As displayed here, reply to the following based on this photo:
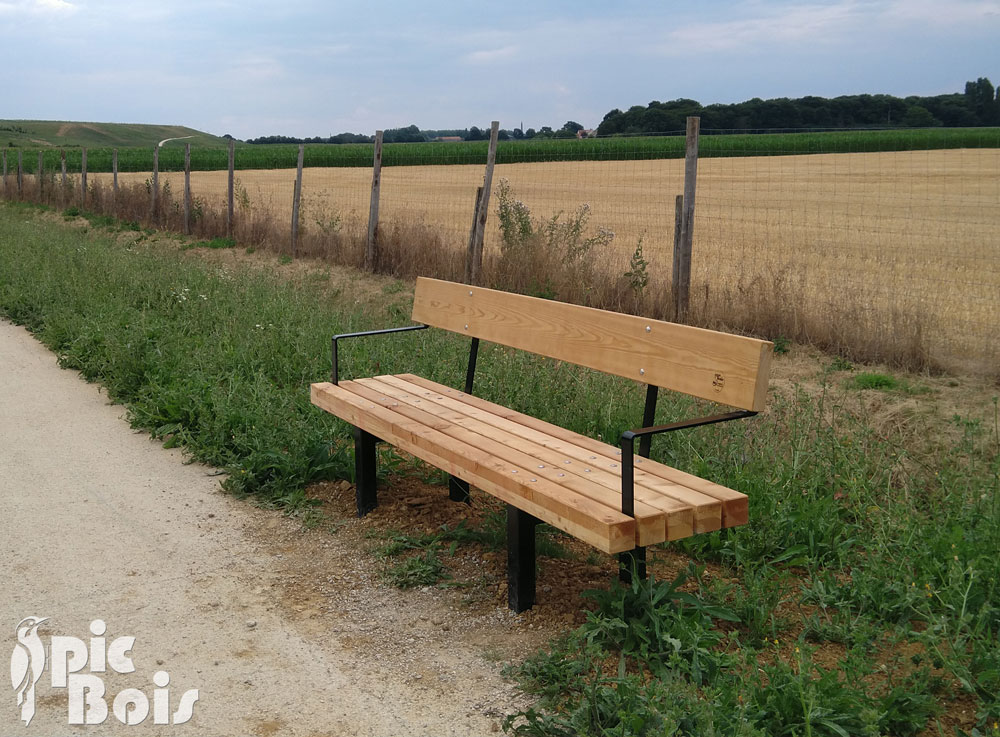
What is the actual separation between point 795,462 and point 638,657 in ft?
5.53

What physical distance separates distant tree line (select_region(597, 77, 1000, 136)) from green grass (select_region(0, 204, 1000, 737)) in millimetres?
11320

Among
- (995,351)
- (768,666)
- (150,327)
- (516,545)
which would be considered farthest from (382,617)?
(995,351)

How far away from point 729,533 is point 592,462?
78cm

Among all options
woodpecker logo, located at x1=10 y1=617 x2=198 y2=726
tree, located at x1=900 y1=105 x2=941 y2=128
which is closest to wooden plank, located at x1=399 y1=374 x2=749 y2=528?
woodpecker logo, located at x1=10 y1=617 x2=198 y2=726

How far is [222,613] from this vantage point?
3.70 m

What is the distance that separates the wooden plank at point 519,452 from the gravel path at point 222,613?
60 centimetres

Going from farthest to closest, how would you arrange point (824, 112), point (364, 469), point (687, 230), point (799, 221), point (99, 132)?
point (99, 132)
point (824, 112)
point (799, 221)
point (687, 230)
point (364, 469)

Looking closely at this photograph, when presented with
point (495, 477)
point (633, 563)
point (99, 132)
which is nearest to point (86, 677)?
point (495, 477)

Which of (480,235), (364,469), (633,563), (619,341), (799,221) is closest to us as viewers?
(633,563)

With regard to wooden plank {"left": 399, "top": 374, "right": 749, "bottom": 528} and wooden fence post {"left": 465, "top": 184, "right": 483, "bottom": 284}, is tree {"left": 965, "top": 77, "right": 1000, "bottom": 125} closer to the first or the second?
wooden fence post {"left": 465, "top": 184, "right": 483, "bottom": 284}

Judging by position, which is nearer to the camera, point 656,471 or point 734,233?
point 656,471

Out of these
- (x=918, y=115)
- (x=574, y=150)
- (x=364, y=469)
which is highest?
(x=918, y=115)

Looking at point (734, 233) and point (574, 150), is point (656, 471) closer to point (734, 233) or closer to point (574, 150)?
point (734, 233)

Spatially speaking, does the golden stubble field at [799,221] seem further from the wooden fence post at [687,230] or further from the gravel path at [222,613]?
the gravel path at [222,613]
